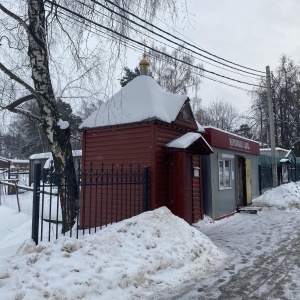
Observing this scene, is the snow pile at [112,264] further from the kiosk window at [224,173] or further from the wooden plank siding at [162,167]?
the kiosk window at [224,173]

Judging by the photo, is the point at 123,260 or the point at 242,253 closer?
the point at 123,260

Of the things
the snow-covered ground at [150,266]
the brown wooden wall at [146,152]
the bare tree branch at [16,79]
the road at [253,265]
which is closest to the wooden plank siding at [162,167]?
the brown wooden wall at [146,152]

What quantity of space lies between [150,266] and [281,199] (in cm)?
1280

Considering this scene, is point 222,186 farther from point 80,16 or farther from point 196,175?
point 80,16

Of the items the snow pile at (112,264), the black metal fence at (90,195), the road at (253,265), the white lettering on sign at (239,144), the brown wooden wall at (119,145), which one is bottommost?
the road at (253,265)

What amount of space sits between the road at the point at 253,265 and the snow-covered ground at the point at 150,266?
0.05 ft

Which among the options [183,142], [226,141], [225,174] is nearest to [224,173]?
[225,174]

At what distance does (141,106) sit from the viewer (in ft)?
34.6

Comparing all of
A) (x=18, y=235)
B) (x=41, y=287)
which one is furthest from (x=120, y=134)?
(x=41, y=287)

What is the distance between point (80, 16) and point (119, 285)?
19.6 ft

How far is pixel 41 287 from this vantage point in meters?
4.29

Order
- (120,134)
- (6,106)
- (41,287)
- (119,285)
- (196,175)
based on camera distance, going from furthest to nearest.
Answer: (196,175), (120,134), (6,106), (119,285), (41,287)

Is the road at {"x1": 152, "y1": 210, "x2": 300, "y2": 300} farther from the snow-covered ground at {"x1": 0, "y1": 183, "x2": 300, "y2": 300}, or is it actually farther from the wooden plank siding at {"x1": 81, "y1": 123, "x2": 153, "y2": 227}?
the wooden plank siding at {"x1": 81, "y1": 123, "x2": 153, "y2": 227}

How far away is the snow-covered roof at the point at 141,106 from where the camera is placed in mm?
10203
